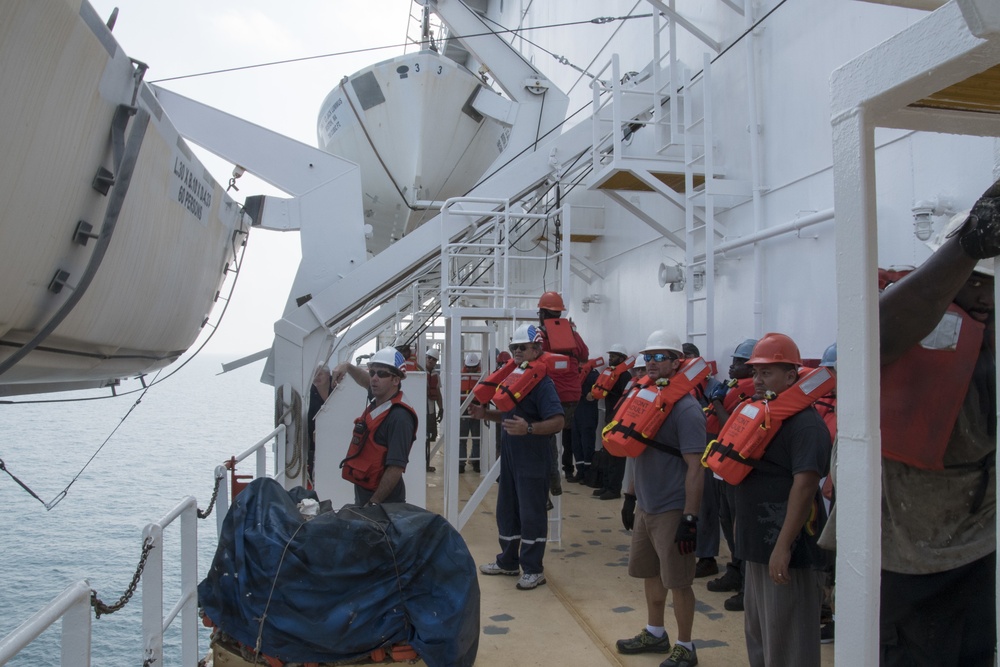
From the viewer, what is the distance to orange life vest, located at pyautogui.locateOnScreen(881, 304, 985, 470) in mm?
1902

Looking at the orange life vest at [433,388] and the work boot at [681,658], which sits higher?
the orange life vest at [433,388]

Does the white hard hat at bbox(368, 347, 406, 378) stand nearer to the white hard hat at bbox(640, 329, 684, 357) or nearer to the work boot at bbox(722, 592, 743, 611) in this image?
the white hard hat at bbox(640, 329, 684, 357)

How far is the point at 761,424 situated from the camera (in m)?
3.05

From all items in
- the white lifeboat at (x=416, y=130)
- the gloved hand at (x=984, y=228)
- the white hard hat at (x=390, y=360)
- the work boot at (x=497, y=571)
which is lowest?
the work boot at (x=497, y=571)

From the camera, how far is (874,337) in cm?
148

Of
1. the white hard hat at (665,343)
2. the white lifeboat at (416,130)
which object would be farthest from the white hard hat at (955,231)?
the white lifeboat at (416,130)

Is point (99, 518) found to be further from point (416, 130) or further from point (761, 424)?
point (761, 424)

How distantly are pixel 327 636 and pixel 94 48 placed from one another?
2.40 metres

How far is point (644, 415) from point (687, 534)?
637 millimetres

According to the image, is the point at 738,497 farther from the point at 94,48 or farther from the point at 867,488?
the point at 94,48

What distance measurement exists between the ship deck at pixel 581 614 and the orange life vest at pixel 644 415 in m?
1.11

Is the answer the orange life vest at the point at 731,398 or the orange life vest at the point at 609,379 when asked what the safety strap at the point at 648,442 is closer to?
the orange life vest at the point at 731,398

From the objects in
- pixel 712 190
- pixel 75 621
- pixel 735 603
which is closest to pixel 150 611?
pixel 75 621

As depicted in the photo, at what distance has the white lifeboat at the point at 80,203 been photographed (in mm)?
2184
